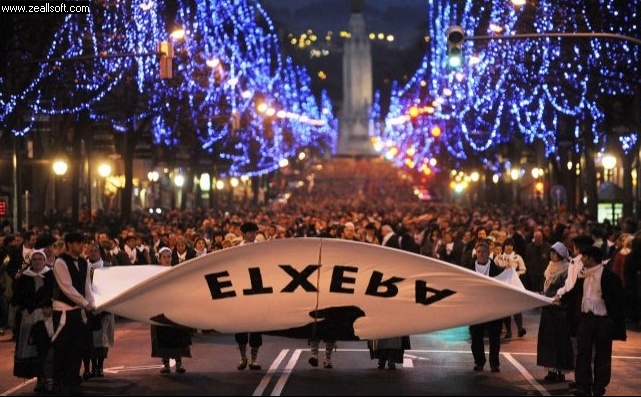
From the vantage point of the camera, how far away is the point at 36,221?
52.8 m

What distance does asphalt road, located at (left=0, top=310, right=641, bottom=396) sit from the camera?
1557cm

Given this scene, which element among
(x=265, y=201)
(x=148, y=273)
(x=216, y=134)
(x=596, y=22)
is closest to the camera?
(x=148, y=273)

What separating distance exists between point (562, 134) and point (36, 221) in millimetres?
21733

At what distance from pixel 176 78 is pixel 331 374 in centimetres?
3618

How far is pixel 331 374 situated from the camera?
17.1m

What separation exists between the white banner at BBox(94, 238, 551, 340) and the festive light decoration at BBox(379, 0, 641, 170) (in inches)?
674

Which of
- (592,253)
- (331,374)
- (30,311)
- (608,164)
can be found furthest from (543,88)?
(30,311)

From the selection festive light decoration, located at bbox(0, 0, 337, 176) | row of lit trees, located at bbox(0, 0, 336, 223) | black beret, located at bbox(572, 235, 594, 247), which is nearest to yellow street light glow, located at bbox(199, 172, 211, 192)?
Result: row of lit trees, located at bbox(0, 0, 336, 223)

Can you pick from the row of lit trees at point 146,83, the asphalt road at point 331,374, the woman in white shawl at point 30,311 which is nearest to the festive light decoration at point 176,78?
the row of lit trees at point 146,83

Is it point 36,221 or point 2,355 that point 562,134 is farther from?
point 2,355

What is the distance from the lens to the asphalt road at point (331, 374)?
613 inches

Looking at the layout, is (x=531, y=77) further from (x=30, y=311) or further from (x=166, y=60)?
(x=30, y=311)

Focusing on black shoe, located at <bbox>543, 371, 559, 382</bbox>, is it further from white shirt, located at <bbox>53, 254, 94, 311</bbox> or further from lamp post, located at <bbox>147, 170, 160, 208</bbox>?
lamp post, located at <bbox>147, 170, 160, 208</bbox>

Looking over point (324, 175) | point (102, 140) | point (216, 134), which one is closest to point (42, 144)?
point (102, 140)
